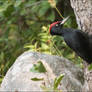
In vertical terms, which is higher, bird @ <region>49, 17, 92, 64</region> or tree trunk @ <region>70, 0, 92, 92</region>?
tree trunk @ <region>70, 0, 92, 92</region>

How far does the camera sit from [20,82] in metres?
4.13

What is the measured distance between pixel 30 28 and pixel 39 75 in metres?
2.31

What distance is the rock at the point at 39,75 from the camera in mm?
4105

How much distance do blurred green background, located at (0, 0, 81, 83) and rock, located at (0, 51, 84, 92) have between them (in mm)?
426

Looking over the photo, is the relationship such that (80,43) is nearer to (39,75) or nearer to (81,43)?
(81,43)

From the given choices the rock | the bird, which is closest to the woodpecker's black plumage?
the bird

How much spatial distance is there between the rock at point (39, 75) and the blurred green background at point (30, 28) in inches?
16.8

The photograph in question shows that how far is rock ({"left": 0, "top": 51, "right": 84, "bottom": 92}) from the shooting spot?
4.11 metres

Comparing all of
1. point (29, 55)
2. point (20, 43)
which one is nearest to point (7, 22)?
point (20, 43)

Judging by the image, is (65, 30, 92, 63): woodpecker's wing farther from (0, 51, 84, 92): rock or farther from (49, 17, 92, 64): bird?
(0, 51, 84, 92): rock

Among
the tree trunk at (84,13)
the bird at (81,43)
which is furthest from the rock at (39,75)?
the tree trunk at (84,13)

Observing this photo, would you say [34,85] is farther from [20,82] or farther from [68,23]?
[68,23]

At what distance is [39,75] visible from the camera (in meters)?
4.21

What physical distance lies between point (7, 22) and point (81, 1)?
2.46 metres
